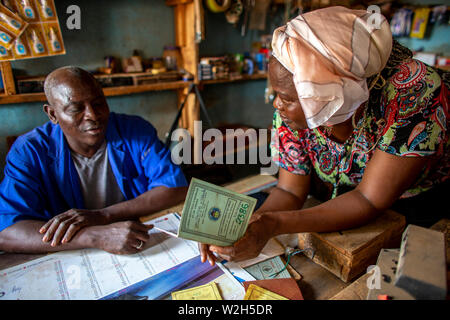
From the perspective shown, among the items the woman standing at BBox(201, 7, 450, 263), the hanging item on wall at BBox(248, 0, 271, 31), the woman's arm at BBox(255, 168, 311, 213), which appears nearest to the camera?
the woman standing at BBox(201, 7, 450, 263)

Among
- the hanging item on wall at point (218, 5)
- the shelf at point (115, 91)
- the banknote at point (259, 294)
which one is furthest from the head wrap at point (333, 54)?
the hanging item on wall at point (218, 5)

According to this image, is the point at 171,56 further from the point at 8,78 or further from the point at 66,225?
the point at 66,225

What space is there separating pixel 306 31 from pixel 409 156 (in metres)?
0.58

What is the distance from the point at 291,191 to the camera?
1.45m

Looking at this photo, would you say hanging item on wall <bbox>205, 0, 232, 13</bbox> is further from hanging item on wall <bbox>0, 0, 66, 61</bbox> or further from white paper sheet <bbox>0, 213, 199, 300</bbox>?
white paper sheet <bbox>0, 213, 199, 300</bbox>

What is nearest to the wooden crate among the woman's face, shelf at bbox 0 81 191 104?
the woman's face

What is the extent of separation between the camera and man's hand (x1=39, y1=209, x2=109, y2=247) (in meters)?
1.23

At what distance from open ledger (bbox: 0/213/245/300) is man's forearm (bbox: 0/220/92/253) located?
0.03m

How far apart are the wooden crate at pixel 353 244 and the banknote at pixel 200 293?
1.35ft

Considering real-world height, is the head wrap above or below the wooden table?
above

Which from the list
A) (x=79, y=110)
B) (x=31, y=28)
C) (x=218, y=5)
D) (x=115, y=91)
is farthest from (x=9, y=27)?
(x=218, y=5)

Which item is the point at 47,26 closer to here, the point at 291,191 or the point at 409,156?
the point at 291,191

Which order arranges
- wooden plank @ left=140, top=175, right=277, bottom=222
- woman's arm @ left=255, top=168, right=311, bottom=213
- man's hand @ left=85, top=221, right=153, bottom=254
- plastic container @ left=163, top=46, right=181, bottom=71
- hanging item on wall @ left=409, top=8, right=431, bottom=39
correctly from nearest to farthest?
man's hand @ left=85, top=221, right=153, bottom=254 → woman's arm @ left=255, top=168, right=311, bottom=213 → wooden plank @ left=140, top=175, right=277, bottom=222 → plastic container @ left=163, top=46, right=181, bottom=71 → hanging item on wall @ left=409, top=8, right=431, bottom=39
